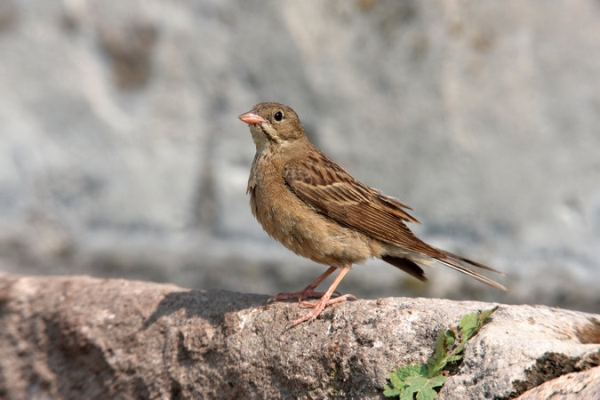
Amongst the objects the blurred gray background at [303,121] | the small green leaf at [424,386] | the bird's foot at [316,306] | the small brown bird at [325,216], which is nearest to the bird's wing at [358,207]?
the small brown bird at [325,216]

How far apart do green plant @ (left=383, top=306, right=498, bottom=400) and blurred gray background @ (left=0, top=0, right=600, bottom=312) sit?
212 centimetres

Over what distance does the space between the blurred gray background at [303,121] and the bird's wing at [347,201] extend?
83 centimetres

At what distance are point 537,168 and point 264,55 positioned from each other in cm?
205

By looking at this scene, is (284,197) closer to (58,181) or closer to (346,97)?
(346,97)

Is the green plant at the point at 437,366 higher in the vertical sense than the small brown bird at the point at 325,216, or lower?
lower

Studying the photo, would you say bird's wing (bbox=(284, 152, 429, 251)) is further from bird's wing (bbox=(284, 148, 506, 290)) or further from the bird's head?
the bird's head

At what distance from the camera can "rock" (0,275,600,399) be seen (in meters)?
3.09

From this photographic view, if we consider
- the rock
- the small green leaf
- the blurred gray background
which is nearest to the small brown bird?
the rock

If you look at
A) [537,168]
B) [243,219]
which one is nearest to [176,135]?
[243,219]

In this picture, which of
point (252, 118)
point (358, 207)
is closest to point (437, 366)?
point (358, 207)

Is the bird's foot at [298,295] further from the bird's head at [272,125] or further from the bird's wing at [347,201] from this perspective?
the bird's head at [272,125]

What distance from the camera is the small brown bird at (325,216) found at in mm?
4375

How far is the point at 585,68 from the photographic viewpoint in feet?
17.0

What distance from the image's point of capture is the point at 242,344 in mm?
3953
